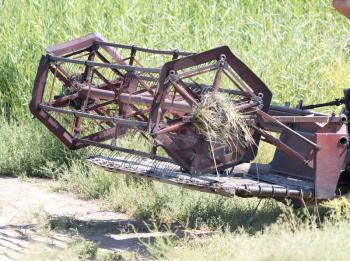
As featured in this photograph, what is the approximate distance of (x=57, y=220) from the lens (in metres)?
8.03

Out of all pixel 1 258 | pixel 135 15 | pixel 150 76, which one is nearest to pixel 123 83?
pixel 150 76

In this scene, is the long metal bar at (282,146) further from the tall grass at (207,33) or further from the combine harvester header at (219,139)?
the tall grass at (207,33)

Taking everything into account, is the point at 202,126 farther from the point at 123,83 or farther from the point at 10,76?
the point at 10,76

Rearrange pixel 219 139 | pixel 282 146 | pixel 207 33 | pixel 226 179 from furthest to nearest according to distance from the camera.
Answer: pixel 207 33 → pixel 226 179 → pixel 282 146 → pixel 219 139

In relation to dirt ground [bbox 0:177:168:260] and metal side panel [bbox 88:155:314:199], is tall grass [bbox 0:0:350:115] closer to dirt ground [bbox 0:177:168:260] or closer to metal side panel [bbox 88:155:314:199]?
dirt ground [bbox 0:177:168:260]

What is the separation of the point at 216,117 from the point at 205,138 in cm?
→ 26

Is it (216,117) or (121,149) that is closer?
(216,117)

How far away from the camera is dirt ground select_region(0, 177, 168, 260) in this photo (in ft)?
23.8

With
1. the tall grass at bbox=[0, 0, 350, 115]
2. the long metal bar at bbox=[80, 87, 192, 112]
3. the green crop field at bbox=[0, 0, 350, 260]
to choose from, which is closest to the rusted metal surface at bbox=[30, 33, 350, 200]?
the long metal bar at bbox=[80, 87, 192, 112]

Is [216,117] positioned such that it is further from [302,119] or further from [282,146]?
[302,119]

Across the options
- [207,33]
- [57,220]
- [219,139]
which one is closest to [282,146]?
[219,139]

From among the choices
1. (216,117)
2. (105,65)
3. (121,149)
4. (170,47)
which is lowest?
(121,149)

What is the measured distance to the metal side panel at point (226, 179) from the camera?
666cm

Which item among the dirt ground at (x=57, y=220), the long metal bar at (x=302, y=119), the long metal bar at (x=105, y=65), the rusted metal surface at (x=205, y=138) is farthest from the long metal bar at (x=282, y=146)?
the dirt ground at (x=57, y=220)
